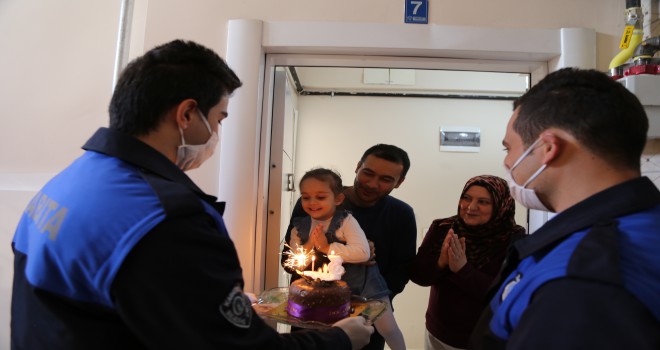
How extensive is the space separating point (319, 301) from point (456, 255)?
65cm

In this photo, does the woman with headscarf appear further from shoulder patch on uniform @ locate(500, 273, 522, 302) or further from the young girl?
shoulder patch on uniform @ locate(500, 273, 522, 302)

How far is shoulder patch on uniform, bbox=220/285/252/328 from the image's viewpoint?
2.55 feet

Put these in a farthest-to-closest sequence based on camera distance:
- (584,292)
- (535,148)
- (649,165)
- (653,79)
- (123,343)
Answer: (649,165)
(653,79)
(535,148)
(123,343)
(584,292)

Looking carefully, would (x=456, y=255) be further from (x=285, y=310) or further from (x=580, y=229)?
(x=580, y=229)

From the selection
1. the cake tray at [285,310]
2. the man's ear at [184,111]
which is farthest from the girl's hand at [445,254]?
the man's ear at [184,111]

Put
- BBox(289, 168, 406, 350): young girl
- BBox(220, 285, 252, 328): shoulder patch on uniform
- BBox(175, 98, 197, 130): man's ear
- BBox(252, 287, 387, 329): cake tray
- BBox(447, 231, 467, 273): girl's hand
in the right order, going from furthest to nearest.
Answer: BBox(289, 168, 406, 350): young girl
BBox(447, 231, 467, 273): girl's hand
BBox(252, 287, 387, 329): cake tray
BBox(175, 98, 197, 130): man's ear
BBox(220, 285, 252, 328): shoulder patch on uniform

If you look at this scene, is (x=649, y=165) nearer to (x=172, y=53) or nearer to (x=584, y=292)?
(x=584, y=292)

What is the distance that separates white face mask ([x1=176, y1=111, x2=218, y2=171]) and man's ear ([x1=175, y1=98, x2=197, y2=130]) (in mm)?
18

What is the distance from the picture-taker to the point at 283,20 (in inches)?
76.9

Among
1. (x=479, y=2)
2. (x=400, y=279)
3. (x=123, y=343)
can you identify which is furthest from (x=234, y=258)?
(x=479, y=2)

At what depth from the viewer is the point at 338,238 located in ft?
6.17

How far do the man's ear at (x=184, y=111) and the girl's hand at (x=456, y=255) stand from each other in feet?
4.00

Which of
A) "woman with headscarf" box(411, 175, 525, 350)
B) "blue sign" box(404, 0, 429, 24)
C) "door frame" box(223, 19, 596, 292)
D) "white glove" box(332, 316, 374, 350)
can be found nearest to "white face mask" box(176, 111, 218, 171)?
"white glove" box(332, 316, 374, 350)

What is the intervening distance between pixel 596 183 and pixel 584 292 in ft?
0.90
